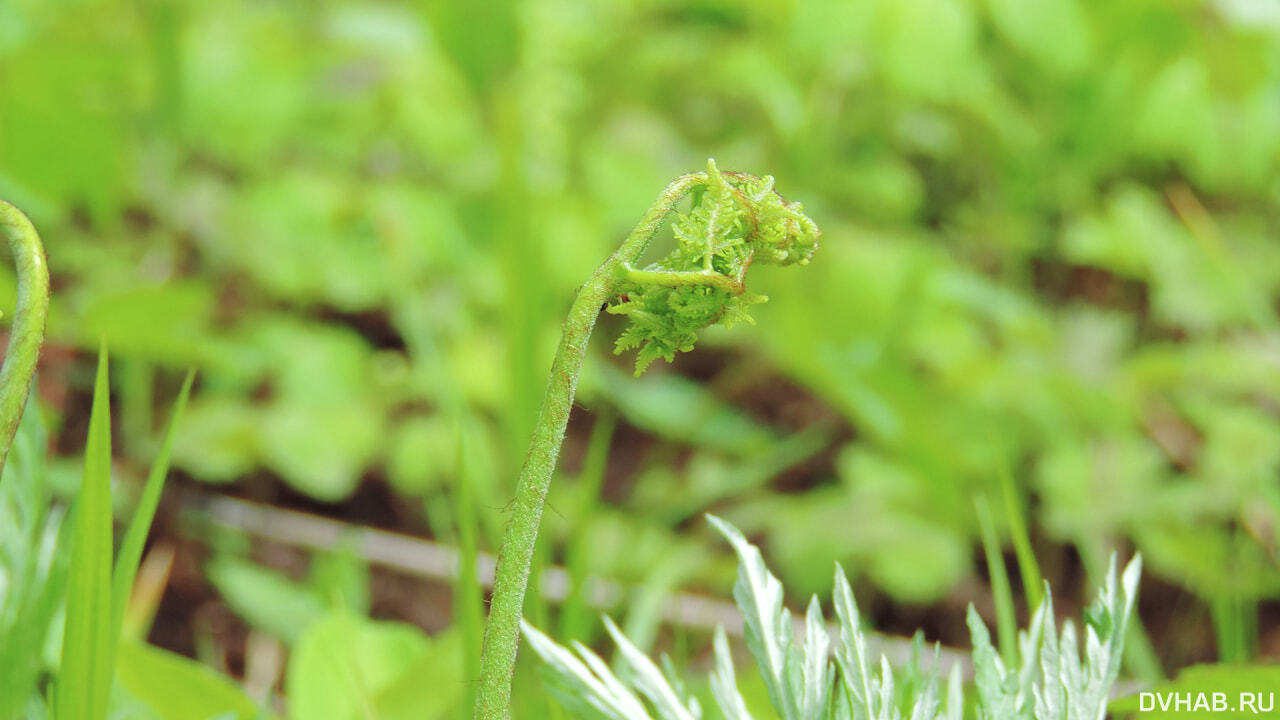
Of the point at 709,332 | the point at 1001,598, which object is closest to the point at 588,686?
the point at 1001,598

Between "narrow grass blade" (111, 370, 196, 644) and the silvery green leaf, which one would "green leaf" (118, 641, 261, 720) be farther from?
the silvery green leaf

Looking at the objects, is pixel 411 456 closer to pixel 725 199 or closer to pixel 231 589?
pixel 231 589

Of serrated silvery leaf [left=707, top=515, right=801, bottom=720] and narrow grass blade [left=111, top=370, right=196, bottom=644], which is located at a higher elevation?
narrow grass blade [left=111, top=370, right=196, bottom=644]

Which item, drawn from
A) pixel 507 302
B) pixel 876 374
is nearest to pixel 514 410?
pixel 507 302

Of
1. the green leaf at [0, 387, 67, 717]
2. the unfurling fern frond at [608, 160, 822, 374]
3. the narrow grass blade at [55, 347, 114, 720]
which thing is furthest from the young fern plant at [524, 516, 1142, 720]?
the green leaf at [0, 387, 67, 717]

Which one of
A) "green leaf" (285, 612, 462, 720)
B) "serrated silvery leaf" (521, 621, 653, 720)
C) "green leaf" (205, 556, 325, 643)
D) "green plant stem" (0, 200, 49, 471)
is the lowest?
"green leaf" (205, 556, 325, 643)

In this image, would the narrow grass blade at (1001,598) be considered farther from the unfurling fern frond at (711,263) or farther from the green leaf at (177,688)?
the green leaf at (177,688)
